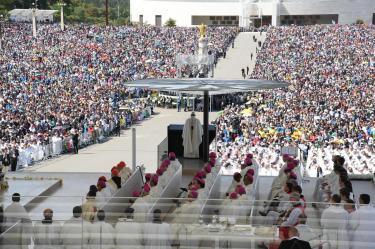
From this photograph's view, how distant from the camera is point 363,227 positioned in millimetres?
9016

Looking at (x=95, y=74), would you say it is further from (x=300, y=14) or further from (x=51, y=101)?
(x=300, y=14)

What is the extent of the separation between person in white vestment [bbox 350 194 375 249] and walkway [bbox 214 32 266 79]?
35.6 meters

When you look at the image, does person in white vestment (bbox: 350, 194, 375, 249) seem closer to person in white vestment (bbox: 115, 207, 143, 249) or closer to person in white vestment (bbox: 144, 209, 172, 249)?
person in white vestment (bbox: 144, 209, 172, 249)

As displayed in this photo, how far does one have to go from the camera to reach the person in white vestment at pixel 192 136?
17.6 m

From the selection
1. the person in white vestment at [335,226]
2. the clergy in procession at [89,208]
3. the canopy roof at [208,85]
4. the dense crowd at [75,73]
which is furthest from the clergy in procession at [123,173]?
the dense crowd at [75,73]

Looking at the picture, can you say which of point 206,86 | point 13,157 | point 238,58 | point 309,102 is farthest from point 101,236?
point 238,58

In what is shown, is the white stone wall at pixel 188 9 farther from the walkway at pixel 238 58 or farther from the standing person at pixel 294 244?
the standing person at pixel 294 244

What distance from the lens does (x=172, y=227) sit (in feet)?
30.0

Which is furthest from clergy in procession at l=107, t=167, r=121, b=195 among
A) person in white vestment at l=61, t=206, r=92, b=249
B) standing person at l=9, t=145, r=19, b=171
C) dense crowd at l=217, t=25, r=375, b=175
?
standing person at l=9, t=145, r=19, b=171

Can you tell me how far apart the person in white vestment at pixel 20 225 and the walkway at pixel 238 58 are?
3511 cm

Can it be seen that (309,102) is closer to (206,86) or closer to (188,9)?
(206,86)

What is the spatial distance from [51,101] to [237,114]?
385 inches

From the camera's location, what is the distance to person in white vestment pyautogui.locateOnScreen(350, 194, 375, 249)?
886cm

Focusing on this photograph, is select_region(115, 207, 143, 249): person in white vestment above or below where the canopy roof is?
below
